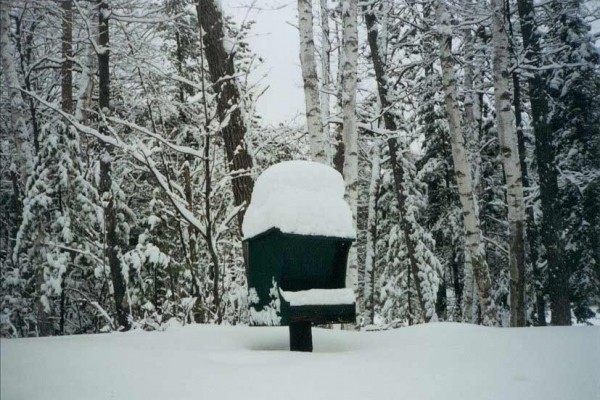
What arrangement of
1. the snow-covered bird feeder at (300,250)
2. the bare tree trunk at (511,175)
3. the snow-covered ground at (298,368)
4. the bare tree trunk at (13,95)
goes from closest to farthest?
1. the snow-covered ground at (298,368)
2. the bare tree trunk at (13,95)
3. the snow-covered bird feeder at (300,250)
4. the bare tree trunk at (511,175)

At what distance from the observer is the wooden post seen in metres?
2.97

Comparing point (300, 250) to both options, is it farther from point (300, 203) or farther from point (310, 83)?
point (310, 83)

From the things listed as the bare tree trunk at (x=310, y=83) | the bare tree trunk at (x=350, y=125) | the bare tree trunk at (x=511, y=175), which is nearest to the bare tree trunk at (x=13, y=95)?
the bare tree trunk at (x=310, y=83)

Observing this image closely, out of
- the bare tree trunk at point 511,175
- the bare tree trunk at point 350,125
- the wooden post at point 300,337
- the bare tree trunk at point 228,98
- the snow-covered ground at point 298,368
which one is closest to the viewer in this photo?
the snow-covered ground at point 298,368

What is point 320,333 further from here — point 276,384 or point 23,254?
point 23,254

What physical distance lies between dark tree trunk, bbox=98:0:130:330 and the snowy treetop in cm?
369

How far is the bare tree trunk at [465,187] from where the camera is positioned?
8.59 metres

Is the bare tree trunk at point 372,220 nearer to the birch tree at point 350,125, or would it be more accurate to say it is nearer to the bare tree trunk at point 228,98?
the birch tree at point 350,125

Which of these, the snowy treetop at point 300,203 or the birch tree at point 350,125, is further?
the birch tree at point 350,125

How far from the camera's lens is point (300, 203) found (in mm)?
2969

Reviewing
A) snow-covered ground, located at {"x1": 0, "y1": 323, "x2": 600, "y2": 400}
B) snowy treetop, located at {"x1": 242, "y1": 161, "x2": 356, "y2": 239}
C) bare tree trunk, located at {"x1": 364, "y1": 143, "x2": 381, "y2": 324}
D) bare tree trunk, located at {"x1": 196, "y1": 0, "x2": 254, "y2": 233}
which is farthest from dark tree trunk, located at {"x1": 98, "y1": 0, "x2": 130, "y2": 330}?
bare tree trunk, located at {"x1": 364, "y1": 143, "x2": 381, "y2": 324}

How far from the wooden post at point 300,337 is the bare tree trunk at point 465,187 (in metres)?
6.47

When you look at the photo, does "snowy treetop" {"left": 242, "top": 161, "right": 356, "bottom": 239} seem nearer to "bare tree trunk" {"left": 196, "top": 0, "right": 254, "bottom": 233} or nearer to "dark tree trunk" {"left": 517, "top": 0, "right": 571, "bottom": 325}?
"bare tree trunk" {"left": 196, "top": 0, "right": 254, "bottom": 233}

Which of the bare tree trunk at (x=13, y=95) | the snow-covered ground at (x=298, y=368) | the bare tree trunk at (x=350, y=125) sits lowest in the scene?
the snow-covered ground at (x=298, y=368)
